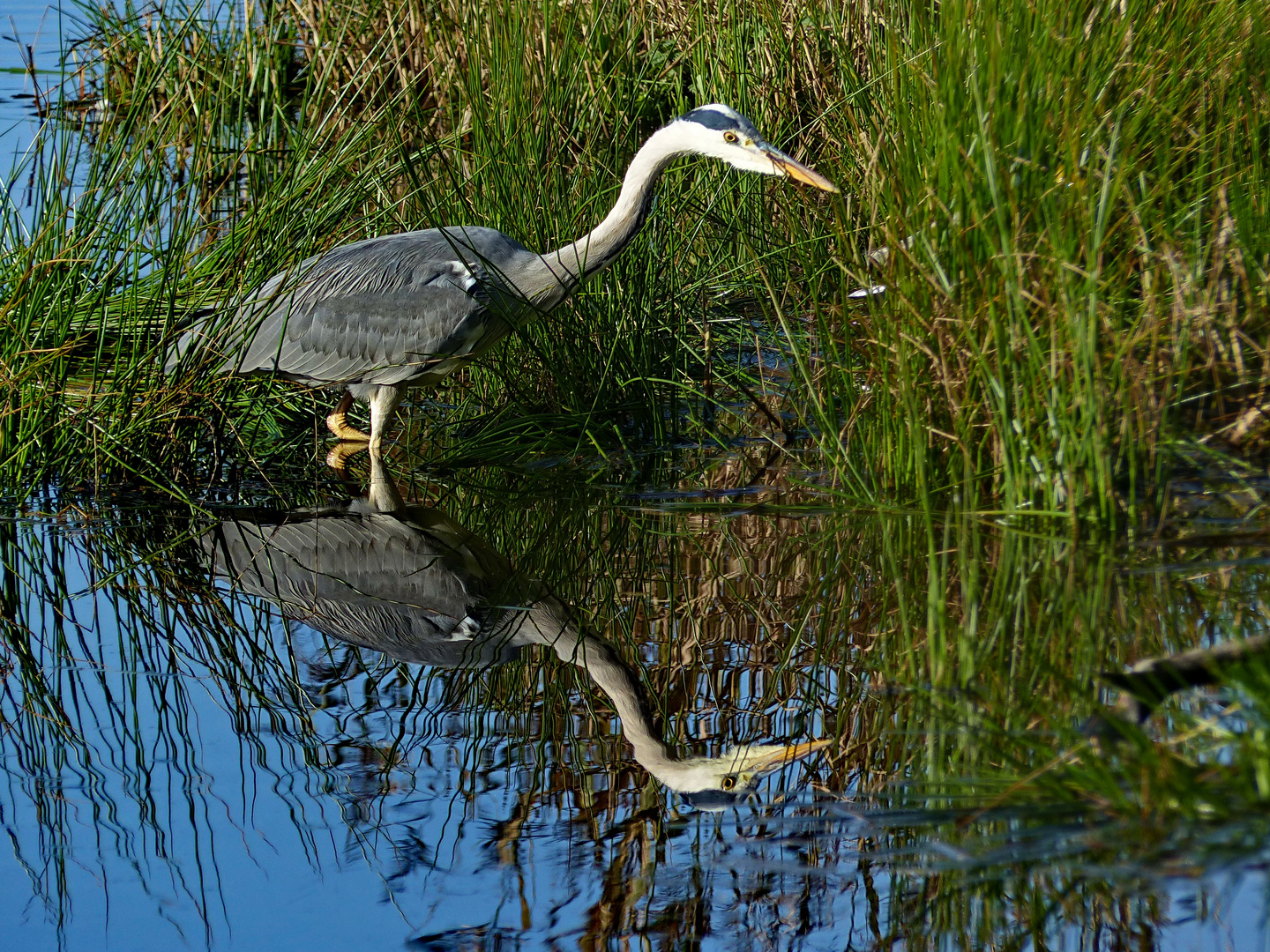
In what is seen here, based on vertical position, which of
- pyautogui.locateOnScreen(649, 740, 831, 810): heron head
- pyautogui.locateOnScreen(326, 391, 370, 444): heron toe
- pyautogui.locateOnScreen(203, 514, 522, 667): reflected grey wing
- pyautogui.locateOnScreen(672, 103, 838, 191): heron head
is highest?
pyautogui.locateOnScreen(672, 103, 838, 191): heron head

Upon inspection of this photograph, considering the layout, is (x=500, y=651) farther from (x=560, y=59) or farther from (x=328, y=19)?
(x=328, y=19)

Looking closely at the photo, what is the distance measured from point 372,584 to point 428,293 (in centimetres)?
160

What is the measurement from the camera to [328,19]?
29.2 ft

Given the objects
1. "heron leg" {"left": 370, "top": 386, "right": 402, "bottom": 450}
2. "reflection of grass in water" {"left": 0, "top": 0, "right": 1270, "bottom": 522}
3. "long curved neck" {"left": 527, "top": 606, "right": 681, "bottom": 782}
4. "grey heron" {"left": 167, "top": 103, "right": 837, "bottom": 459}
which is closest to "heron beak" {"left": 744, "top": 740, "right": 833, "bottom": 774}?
"long curved neck" {"left": 527, "top": 606, "right": 681, "bottom": 782}

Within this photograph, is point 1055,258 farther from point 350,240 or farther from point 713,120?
point 350,240

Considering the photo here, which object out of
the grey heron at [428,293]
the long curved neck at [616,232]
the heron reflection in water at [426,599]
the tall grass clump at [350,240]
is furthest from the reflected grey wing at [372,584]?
the long curved neck at [616,232]

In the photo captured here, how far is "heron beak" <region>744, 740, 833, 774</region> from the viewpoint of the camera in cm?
276

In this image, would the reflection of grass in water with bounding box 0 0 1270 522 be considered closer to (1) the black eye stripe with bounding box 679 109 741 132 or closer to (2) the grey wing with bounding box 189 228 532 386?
(2) the grey wing with bounding box 189 228 532 386

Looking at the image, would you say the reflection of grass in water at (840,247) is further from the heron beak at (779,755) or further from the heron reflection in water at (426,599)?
the heron beak at (779,755)

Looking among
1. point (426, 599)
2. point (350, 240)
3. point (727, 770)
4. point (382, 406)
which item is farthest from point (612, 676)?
point (350, 240)

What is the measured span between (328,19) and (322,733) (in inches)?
271

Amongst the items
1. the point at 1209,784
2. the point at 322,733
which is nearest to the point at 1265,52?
the point at 1209,784

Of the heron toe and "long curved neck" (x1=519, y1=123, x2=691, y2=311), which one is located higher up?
"long curved neck" (x1=519, y1=123, x2=691, y2=311)

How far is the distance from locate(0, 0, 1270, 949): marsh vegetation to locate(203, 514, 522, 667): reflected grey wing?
0.09 m
